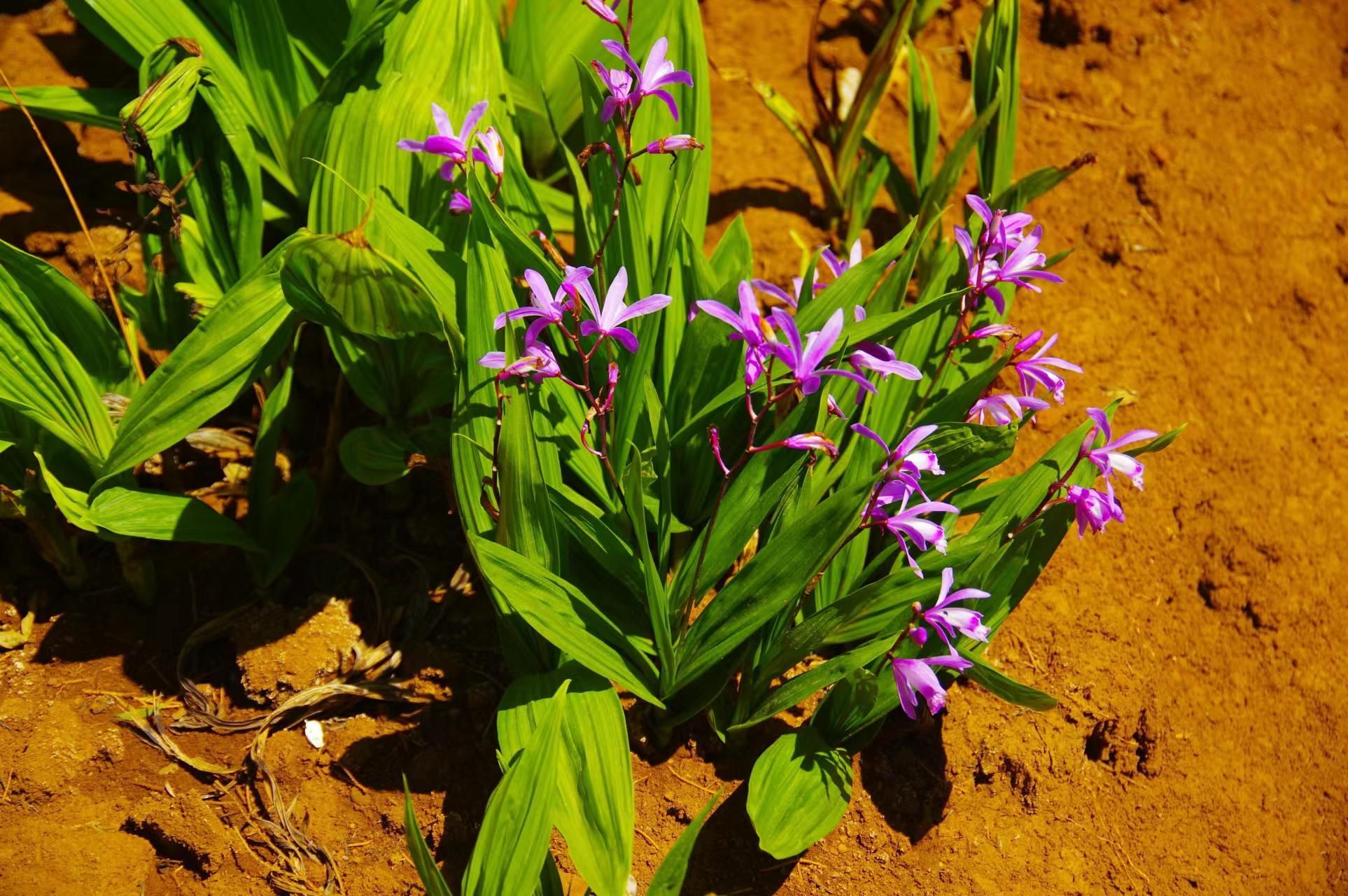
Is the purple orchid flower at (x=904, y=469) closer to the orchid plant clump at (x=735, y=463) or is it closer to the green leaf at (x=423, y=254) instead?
the orchid plant clump at (x=735, y=463)

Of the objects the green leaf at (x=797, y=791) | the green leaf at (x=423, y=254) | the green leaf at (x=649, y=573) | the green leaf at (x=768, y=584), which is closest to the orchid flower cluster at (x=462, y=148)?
the green leaf at (x=423, y=254)

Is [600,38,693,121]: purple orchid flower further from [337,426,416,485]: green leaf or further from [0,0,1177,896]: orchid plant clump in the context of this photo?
[337,426,416,485]: green leaf

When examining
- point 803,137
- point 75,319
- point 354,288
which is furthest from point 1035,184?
point 75,319

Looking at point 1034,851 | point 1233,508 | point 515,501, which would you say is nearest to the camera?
point 515,501

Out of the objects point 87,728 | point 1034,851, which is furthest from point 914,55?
point 87,728

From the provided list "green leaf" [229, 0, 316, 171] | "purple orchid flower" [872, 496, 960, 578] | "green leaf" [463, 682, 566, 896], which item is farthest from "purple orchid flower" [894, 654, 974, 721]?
"green leaf" [229, 0, 316, 171]

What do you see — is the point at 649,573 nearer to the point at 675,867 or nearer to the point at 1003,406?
the point at 675,867

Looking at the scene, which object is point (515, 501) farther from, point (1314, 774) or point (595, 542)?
point (1314, 774)
